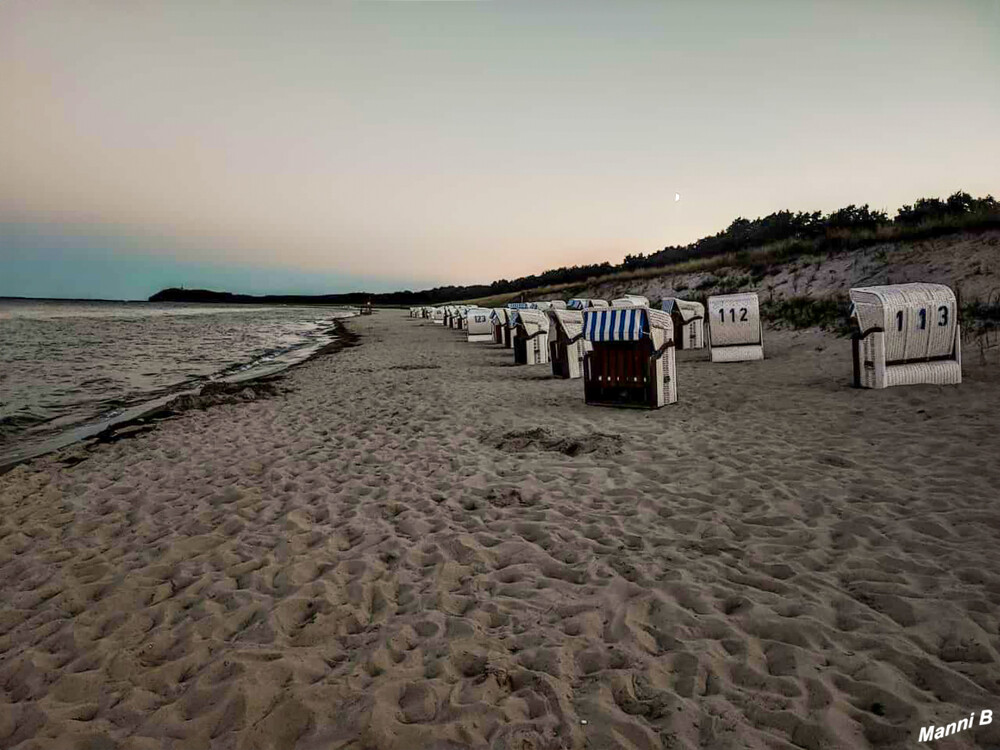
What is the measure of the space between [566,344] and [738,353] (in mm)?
5085

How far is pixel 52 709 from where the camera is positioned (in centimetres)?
274

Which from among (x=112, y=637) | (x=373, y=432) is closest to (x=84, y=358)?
(x=373, y=432)

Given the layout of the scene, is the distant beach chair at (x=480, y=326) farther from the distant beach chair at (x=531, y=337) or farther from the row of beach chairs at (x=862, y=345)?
the row of beach chairs at (x=862, y=345)

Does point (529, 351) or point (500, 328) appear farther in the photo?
point (500, 328)

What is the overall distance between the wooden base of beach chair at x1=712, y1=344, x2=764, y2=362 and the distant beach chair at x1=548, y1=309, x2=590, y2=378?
4.06 meters

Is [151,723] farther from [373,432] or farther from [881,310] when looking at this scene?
[881,310]

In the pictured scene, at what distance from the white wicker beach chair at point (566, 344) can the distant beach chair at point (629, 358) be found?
110 inches

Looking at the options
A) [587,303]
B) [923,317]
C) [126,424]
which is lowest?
[126,424]

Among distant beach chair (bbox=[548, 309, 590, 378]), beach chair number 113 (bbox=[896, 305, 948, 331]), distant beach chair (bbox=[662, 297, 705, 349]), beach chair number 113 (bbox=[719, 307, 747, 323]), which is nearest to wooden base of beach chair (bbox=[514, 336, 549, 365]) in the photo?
distant beach chair (bbox=[548, 309, 590, 378])

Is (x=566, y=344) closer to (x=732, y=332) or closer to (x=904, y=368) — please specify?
(x=732, y=332)

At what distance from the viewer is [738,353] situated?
14.5m

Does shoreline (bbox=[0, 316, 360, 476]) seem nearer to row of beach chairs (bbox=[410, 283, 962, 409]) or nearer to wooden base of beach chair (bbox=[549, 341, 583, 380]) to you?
wooden base of beach chair (bbox=[549, 341, 583, 380])

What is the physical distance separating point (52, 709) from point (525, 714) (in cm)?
245

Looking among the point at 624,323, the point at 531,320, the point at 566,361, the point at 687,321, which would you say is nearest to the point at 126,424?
the point at 566,361
